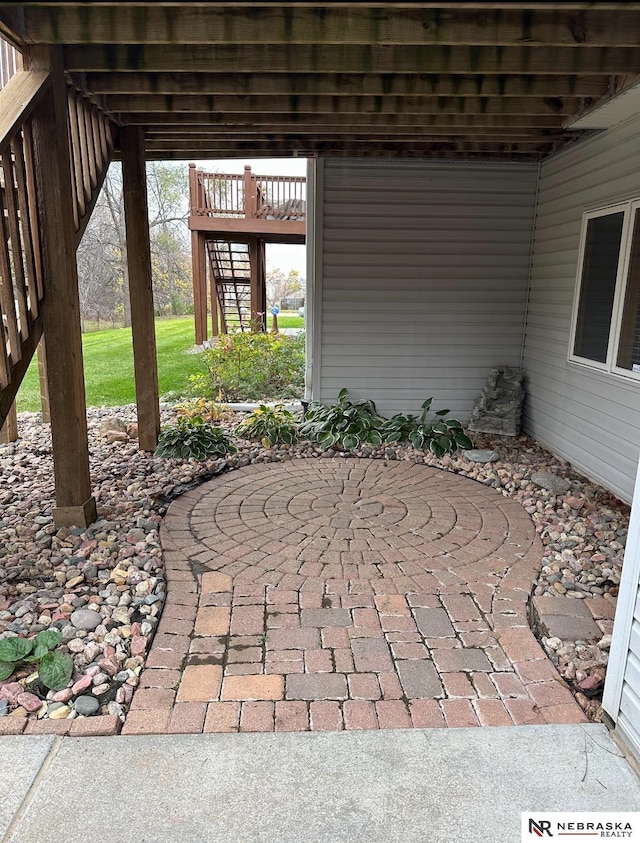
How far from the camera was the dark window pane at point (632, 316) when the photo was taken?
3908mm

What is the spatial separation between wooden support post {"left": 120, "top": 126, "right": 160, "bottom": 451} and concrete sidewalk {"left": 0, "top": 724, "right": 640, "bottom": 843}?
3.38 m

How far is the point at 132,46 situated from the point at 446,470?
364 centimetres

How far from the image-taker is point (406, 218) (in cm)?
564

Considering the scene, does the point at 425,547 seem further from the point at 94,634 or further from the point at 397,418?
the point at 397,418

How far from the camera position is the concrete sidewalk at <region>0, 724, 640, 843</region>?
1540mm

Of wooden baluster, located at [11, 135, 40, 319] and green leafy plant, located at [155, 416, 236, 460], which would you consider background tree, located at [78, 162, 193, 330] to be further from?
wooden baluster, located at [11, 135, 40, 319]

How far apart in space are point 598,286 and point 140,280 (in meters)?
3.76

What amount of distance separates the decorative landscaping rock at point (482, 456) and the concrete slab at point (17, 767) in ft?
12.6

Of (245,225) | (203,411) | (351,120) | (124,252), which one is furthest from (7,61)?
(124,252)

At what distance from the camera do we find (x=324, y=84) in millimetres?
3547

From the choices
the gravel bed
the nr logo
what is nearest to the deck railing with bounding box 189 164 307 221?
the gravel bed

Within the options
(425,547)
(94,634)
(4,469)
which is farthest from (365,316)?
(94,634)

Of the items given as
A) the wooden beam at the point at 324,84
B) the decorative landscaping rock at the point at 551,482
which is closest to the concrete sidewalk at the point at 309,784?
the decorative landscaping rock at the point at 551,482

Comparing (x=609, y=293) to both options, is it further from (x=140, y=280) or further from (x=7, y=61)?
(x=7, y=61)
